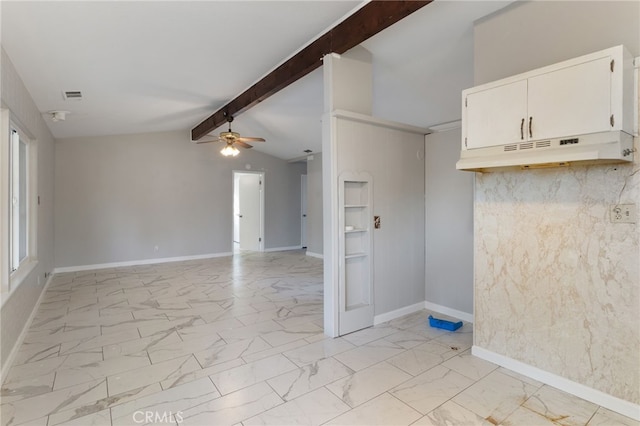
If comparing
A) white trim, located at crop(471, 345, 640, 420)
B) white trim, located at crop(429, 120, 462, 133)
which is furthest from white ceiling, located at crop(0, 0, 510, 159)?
white trim, located at crop(471, 345, 640, 420)

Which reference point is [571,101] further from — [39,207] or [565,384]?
[39,207]

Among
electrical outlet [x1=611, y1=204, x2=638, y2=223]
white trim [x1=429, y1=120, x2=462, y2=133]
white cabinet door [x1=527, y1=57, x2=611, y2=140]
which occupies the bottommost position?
electrical outlet [x1=611, y1=204, x2=638, y2=223]

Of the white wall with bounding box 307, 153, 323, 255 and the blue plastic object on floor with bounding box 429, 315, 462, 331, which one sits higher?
the white wall with bounding box 307, 153, 323, 255

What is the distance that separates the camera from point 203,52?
340 cm

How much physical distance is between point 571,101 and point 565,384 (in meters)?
1.90

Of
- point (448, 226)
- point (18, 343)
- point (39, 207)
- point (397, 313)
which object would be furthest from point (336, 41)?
point (39, 207)

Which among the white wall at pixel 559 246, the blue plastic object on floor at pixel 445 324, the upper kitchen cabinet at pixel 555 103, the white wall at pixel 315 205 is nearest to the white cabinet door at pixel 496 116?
the upper kitchen cabinet at pixel 555 103

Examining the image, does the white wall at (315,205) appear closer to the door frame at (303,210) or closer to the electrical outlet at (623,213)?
the door frame at (303,210)

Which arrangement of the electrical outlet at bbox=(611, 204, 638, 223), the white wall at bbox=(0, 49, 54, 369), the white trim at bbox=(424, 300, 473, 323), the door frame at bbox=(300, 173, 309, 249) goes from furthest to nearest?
the door frame at bbox=(300, 173, 309, 249), the white trim at bbox=(424, 300, 473, 323), the white wall at bbox=(0, 49, 54, 369), the electrical outlet at bbox=(611, 204, 638, 223)

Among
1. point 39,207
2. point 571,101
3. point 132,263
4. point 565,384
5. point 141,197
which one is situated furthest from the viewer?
point 141,197

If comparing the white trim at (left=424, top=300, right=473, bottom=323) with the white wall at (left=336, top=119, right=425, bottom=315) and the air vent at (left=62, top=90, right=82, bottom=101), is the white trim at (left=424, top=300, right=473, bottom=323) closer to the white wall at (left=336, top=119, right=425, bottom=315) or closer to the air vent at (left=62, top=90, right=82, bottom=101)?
the white wall at (left=336, top=119, right=425, bottom=315)

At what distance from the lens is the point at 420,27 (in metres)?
2.98

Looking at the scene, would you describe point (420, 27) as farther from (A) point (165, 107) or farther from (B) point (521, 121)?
(A) point (165, 107)

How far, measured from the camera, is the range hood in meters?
1.87
